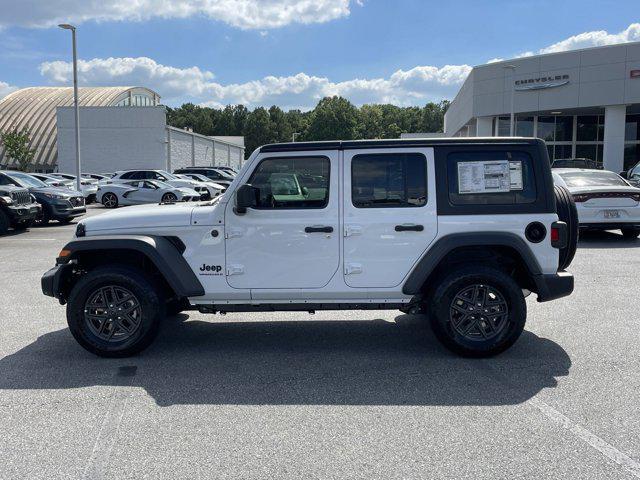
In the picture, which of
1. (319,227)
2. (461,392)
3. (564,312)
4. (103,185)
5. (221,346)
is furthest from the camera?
(103,185)

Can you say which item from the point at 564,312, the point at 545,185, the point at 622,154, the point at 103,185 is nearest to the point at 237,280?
the point at 545,185

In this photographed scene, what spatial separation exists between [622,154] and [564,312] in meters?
32.4

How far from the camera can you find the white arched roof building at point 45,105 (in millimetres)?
65312

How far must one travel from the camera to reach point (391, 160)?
544 centimetres

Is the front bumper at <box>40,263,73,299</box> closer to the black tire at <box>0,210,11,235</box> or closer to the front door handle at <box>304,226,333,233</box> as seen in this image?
the front door handle at <box>304,226,333,233</box>

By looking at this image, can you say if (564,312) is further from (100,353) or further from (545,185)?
(100,353)

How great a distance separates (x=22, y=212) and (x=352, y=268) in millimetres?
13346

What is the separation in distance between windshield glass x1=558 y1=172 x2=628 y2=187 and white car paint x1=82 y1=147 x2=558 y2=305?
329 inches

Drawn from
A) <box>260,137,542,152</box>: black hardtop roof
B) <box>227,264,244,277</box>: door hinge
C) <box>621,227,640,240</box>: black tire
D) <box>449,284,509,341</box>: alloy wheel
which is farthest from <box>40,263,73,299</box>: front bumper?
<box>621,227,640,240</box>: black tire

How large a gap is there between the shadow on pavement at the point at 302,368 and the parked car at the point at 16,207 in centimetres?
1079

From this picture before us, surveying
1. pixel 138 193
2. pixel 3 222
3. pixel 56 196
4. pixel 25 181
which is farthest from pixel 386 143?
pixel 138 193

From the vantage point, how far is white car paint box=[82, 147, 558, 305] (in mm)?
5355

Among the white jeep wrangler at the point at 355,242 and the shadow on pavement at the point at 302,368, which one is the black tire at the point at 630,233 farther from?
the white jeep wrangler at the point at 355,242

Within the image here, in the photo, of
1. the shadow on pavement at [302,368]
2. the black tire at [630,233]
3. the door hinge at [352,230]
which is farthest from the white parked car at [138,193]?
the door hinge at [352,230]
